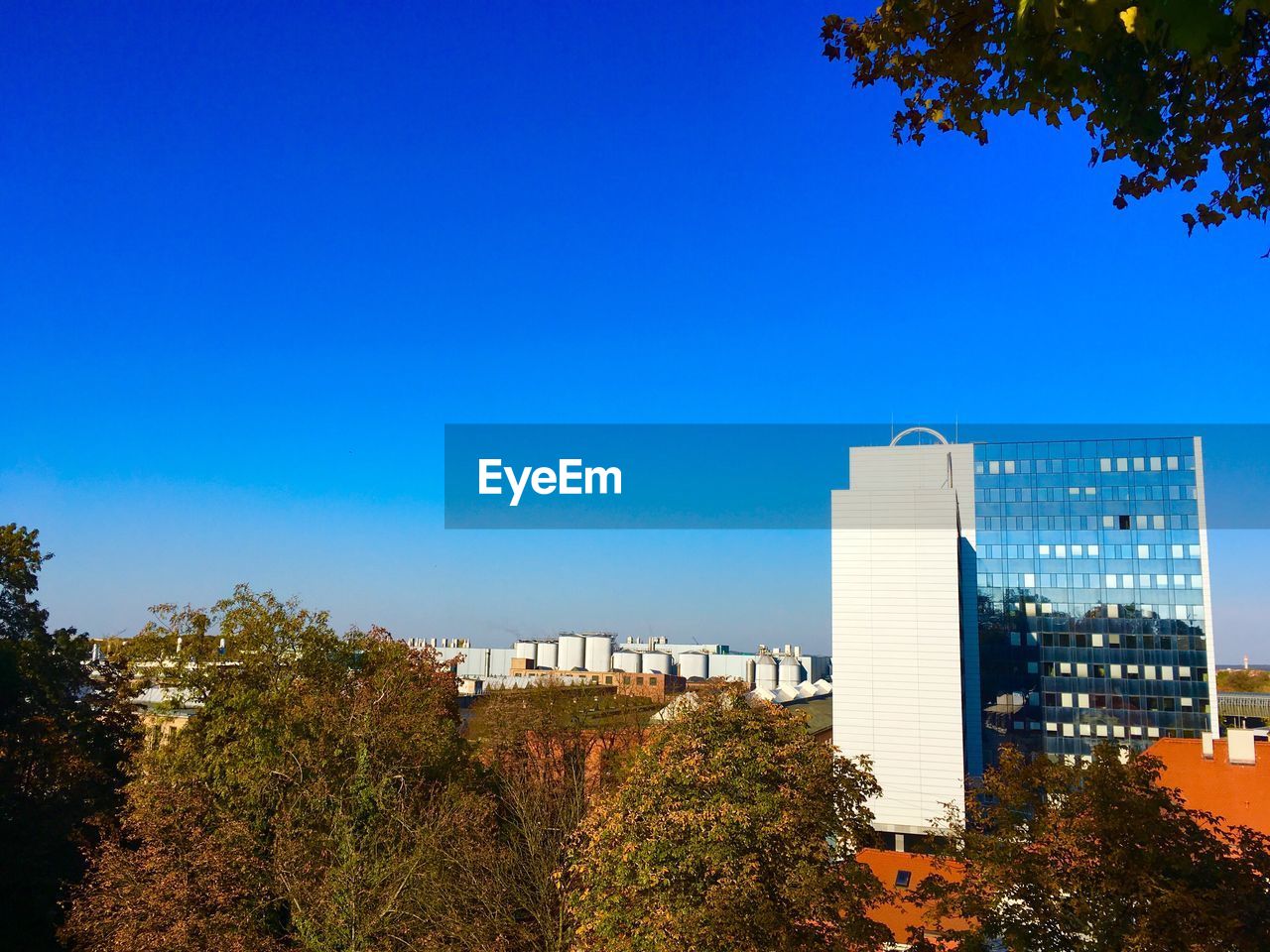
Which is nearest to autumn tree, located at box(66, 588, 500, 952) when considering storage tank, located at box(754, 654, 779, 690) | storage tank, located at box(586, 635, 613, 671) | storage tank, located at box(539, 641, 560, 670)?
storage tank, located at box(754, 654, 779, 690)

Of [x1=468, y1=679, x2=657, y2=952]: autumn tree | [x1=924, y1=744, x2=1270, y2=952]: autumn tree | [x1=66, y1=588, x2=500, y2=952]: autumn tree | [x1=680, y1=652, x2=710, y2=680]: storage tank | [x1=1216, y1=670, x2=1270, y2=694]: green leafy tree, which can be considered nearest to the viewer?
[x1=924, y1=744, x2=1270, y2=952]: autumn tree

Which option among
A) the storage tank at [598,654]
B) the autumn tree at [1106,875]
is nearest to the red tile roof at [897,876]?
the autumn tree at [1106,875]

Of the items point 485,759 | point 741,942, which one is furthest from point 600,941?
point 485,759

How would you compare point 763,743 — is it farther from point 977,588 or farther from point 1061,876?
point 977,588

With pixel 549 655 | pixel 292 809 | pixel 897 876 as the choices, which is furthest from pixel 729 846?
pixel 549 655

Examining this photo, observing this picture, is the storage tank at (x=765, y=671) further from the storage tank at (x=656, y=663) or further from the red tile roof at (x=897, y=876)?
the red tile roof at (x=897, y=876)

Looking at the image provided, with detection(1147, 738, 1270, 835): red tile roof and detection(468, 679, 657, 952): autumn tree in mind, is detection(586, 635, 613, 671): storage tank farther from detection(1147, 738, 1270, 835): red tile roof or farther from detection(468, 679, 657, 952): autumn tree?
detection(1147, 738, 1270, 835): red tile roof

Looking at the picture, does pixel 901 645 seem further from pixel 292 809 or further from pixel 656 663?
pixel 656 663
